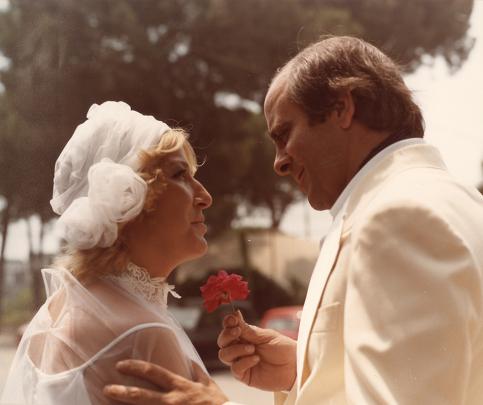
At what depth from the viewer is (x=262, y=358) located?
2102 mm

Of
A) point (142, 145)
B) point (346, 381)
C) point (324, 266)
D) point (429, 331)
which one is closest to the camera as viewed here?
point (429, 331)

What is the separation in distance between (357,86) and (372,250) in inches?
17.6

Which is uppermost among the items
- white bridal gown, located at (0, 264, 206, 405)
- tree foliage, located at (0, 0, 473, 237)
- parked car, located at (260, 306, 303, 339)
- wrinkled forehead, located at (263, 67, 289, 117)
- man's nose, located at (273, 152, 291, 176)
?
wrinkled forehead, located at (263, 67, 289, 117)

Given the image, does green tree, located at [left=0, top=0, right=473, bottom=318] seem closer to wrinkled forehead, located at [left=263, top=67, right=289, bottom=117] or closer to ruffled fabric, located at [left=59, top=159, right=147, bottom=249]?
ruffled fabric, located at [left=59, top=159, right=147, bottom=249]

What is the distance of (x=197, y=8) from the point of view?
12438mm

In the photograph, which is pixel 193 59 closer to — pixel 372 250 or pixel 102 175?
pixel 102 175

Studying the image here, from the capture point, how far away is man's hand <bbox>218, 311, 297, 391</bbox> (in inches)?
80.6

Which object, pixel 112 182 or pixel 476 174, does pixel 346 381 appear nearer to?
pixel 112 182

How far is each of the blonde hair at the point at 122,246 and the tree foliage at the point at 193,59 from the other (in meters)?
2.66

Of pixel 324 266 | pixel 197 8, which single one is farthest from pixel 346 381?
pixel 197 8

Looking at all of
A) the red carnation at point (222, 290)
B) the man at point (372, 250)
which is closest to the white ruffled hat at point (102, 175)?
the red carnation at point (222, 290)

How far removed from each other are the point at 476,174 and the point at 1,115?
5.03 metres

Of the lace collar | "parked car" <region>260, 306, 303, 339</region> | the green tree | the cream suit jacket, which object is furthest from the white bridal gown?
"parked car" <region>260, 306, 303, 339</region>

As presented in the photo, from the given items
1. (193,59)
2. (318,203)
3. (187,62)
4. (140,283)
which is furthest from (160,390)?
(193,59)
